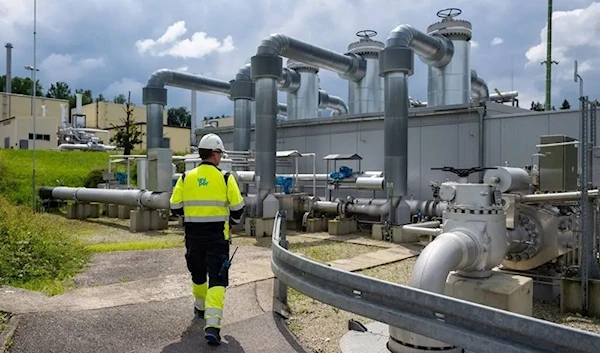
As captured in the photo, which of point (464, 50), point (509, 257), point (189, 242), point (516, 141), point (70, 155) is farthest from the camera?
point (70, 155)

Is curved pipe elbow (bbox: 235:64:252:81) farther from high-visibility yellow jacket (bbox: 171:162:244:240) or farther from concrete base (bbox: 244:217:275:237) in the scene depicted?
high-visibility yellow jacket (bbox: 171:162:244:240)

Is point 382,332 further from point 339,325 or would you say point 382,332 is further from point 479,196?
point 479,196

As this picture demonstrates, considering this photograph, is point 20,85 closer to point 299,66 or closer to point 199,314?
point 299,66

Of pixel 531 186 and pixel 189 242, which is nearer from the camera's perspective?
pixel 189 242

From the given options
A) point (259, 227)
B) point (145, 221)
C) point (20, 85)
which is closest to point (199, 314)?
point (259, 227)

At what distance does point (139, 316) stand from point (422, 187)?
423 inches

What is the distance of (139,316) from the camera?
15.9ft

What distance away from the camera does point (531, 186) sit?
6.91 m

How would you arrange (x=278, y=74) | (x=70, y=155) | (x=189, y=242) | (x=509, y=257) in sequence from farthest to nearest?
1. (x=70, y=155)
2. (x=278, y=74)
3. (x=509, y=257)
4. (x=189, y=242)

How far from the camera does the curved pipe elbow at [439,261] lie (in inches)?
144

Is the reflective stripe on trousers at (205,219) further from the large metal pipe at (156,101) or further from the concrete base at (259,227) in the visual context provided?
the large metal pipe at (156,101)

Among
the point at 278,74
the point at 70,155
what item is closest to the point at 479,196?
the point at 278,74

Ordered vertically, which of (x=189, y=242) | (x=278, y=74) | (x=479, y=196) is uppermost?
(x=278, y=74)

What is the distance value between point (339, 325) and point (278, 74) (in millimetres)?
9707
